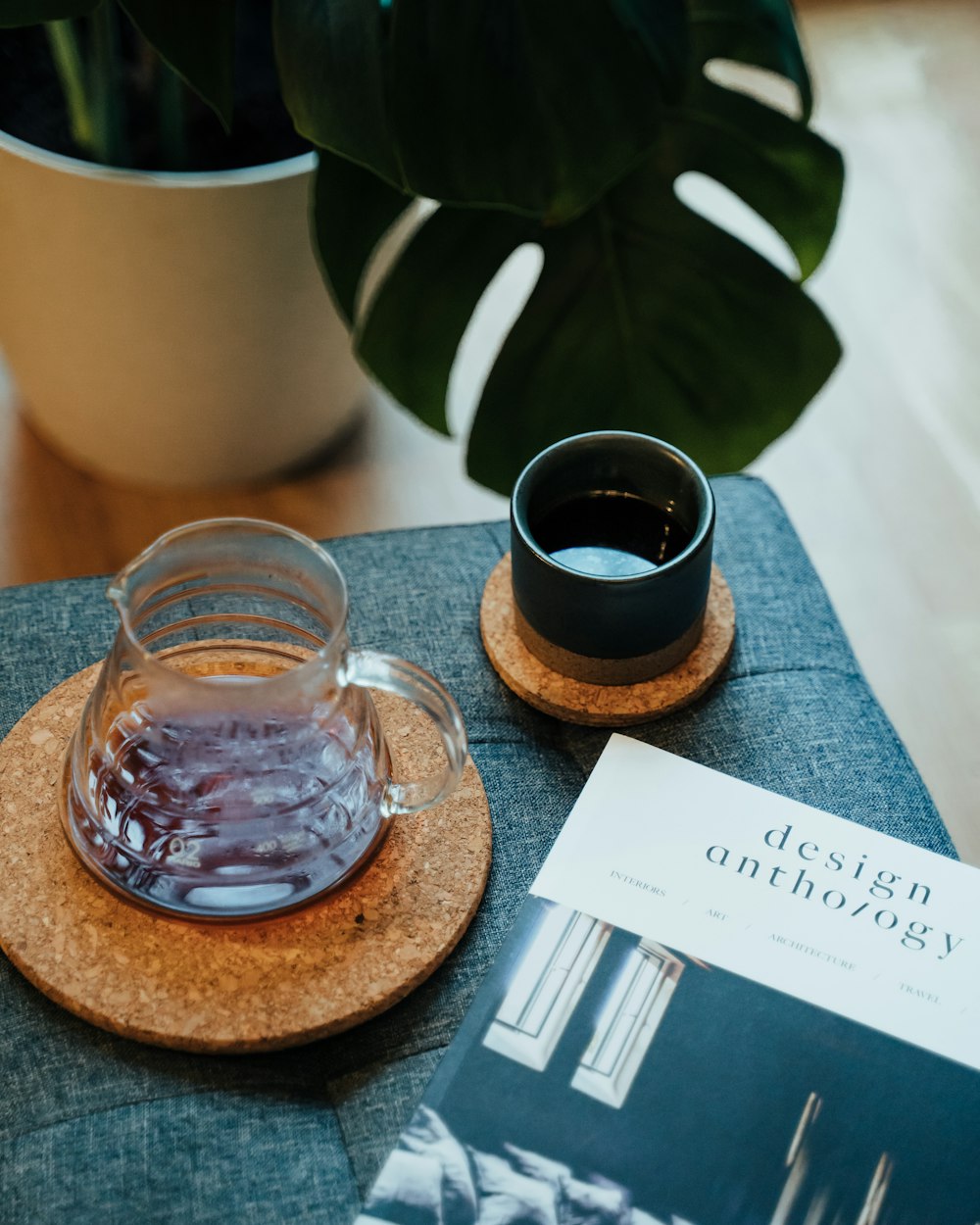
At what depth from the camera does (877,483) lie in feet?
5.05

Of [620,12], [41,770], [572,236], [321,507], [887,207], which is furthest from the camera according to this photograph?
[887,207]

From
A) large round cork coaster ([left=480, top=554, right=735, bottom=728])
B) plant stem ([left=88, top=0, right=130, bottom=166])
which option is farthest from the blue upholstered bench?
plant stem ([left=88, top=0, right=130, bottom=166])

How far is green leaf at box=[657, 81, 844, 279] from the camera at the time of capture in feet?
3.10

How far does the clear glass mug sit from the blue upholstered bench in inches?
3.0

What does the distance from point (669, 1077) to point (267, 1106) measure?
0.19m

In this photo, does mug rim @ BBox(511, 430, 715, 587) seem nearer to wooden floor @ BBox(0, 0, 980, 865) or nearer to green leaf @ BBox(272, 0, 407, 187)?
green leaf @ BBox(272, 0, 407, 187)

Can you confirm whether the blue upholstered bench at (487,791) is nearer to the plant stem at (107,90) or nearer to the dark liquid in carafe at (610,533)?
the dark liquid in carafe at (610,533)

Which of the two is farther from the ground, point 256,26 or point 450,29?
point 450,29

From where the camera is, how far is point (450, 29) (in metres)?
0.81

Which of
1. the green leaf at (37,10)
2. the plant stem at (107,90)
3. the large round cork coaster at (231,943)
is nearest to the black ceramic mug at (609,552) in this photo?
the large round cork coaster at (231,943)

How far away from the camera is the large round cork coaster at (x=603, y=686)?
792 millimetres

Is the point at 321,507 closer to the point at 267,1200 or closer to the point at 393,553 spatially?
the point at 393,553

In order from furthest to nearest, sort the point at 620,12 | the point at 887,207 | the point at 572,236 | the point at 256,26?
the point at 887,207
the point at 256,26
the point at 572,236
the point at 620,12

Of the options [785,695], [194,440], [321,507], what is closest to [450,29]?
[785,695]
